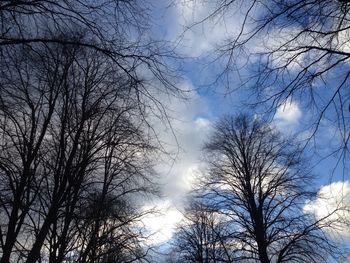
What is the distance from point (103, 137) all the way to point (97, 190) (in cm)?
213

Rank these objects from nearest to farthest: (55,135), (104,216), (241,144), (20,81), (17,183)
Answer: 1. (20,81)
2. (17,183)
3. (55,135)
4. (104,216)
5. (241,144)

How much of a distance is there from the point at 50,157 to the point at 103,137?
1530mm

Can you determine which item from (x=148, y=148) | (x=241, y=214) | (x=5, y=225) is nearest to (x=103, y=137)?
(x=148, y=148)

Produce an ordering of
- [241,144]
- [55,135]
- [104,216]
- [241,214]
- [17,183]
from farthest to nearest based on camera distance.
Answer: [241,144], [241,214], [104,216], [55,135], [17,183]

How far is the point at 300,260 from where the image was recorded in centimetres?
1638

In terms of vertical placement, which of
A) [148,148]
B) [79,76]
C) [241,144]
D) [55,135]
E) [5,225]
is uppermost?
[241,144]

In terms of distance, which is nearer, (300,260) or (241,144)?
(300,260)

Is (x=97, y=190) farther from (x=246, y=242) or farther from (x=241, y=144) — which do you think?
(x=241, y=144)

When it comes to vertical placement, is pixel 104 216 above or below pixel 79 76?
below

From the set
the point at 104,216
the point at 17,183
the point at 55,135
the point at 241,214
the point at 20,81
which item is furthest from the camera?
the point at 241,214

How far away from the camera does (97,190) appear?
456 inches

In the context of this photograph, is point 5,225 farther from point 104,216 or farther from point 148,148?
point 148,148

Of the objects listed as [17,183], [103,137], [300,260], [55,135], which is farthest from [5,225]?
[300,260]

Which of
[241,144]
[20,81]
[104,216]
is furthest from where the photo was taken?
[241,144]
